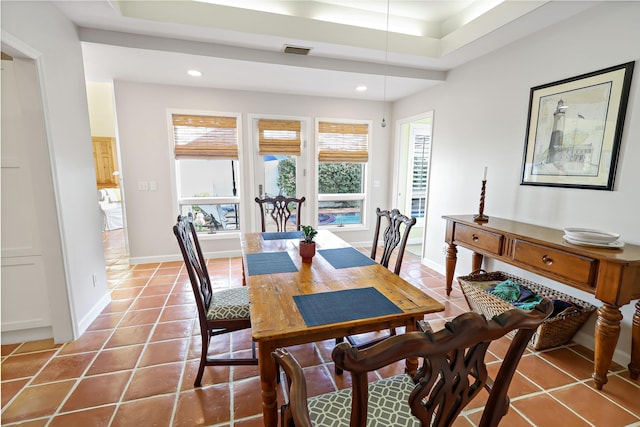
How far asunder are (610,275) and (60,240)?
359 centimetres

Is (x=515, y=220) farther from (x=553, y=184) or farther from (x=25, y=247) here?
(x=25, y=247)

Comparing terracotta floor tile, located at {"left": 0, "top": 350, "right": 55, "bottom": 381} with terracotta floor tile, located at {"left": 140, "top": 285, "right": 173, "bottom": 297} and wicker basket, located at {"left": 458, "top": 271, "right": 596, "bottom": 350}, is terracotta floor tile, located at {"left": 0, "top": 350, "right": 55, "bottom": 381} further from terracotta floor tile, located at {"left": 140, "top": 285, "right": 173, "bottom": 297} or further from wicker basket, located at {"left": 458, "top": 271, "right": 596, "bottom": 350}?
wicker basket, located at {"left": 458, "top": 271, "right": 596, "bottom": 350}

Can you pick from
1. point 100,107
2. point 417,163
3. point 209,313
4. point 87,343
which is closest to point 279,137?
point 417,163

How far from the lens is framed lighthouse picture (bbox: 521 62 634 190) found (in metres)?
2.00

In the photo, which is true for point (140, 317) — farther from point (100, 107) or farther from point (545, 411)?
point (100, 107)

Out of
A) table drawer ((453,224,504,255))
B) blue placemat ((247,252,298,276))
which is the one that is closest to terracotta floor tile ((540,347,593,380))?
table drawer ((453,224,504,255))

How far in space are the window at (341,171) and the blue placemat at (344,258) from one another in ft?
8.29

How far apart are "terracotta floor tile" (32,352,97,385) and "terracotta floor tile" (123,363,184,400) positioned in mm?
406

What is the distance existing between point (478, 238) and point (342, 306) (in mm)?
1800

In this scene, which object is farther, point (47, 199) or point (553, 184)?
point (553, 184)

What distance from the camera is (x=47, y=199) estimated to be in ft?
6.81

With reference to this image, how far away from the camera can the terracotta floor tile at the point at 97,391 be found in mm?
1683

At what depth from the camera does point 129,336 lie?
234 cm

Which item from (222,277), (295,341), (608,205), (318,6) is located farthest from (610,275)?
(222,277)
